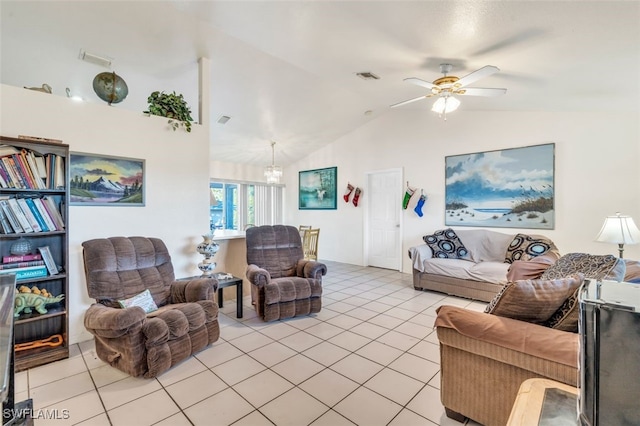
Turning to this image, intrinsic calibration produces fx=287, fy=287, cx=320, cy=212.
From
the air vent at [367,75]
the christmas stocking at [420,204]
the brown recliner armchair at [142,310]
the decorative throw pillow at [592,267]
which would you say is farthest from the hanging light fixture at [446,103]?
the brown recliner armchair at [142,310]

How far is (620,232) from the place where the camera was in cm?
285

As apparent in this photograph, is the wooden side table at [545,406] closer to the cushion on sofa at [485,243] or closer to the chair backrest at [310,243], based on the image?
the cushion on sofa at [485,243]

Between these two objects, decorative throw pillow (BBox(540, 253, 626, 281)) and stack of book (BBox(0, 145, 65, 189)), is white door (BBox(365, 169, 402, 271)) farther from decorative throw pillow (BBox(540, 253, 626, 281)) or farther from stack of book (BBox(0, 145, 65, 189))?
stack of book (BBox(0, 145, 65, 189))

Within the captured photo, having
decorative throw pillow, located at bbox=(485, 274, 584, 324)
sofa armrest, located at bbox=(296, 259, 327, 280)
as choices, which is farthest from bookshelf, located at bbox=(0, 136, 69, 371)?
decorative throw pillow, located at bbox=(485, 274, 584, 324)

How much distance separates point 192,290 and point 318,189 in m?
4.70

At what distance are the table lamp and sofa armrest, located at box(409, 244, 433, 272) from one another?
198 centimetres

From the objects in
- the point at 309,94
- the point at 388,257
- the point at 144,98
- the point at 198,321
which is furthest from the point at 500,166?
the point at 144,98

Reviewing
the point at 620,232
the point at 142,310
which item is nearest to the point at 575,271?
the point at 620,232

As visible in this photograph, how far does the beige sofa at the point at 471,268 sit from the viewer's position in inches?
149

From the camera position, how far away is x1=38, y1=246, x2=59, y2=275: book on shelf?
7.61 feet

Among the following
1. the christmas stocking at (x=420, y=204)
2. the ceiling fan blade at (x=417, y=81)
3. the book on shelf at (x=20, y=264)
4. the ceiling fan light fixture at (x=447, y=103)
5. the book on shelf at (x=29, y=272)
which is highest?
the ceiling fan blade at (x=417, y=81)

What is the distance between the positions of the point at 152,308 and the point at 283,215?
212 inches

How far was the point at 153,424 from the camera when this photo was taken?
1.65m

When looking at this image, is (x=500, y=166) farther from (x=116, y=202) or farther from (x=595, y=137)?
(x=116, y=202)
